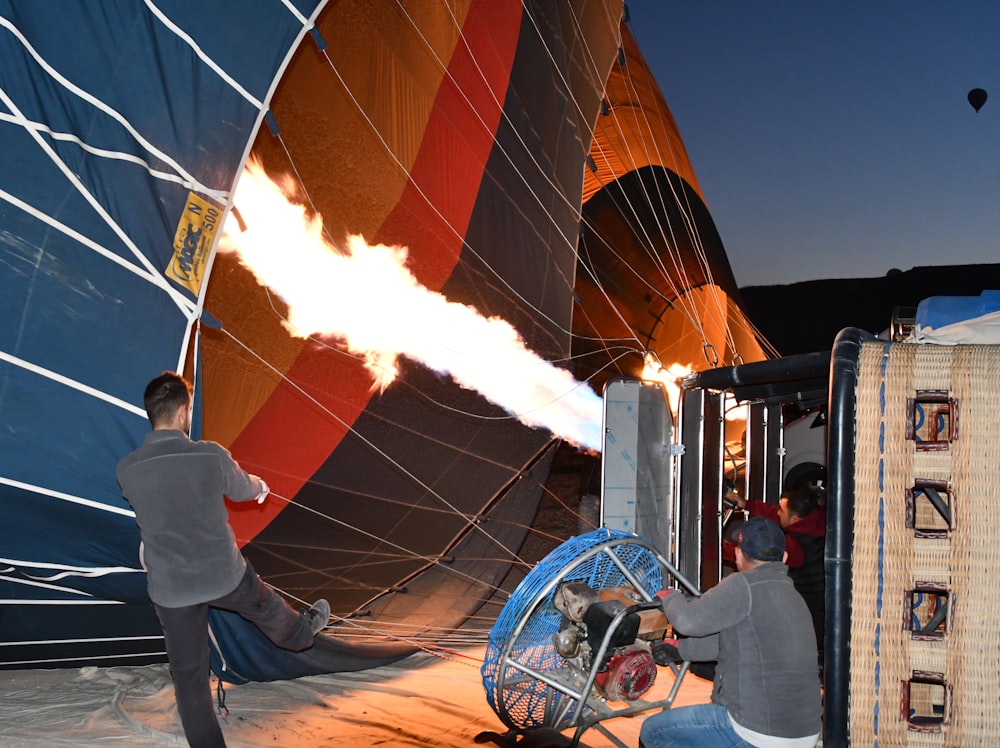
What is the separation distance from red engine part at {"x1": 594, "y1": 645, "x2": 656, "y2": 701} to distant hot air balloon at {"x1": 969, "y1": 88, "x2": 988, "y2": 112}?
15.9 m

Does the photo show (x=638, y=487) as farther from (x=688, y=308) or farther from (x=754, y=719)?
(x=688, y=308)

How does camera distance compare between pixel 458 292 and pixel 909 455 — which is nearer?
pixel 909 455

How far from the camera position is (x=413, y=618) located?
452cm

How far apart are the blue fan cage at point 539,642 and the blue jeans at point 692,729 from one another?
0.24 metres

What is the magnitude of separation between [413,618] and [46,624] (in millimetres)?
1789

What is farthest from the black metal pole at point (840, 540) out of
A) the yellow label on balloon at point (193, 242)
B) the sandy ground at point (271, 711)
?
the yellow label on balloon at point (193, 242)

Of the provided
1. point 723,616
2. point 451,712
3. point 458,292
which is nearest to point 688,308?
point 458,292

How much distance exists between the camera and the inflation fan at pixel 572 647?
250cm

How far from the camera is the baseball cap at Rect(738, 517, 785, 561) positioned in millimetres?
2303

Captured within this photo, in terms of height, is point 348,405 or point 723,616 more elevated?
point 348,405

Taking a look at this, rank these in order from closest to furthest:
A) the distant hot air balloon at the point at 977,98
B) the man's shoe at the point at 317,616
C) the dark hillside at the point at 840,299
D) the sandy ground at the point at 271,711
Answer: the sandy ground at the point at 271,711
the man's shoe at the point at 317,616
the distant hot air balloon at the point at 977,98
the dark hillside at the point at 840,299

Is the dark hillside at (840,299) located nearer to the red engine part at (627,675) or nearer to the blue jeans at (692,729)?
the red engine part at (627,675)

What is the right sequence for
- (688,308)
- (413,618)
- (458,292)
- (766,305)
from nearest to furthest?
(413,618)
(458,292)
(688,308)
(766,305)

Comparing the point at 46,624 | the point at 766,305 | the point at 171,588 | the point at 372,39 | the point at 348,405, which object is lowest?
the point at 46,624
